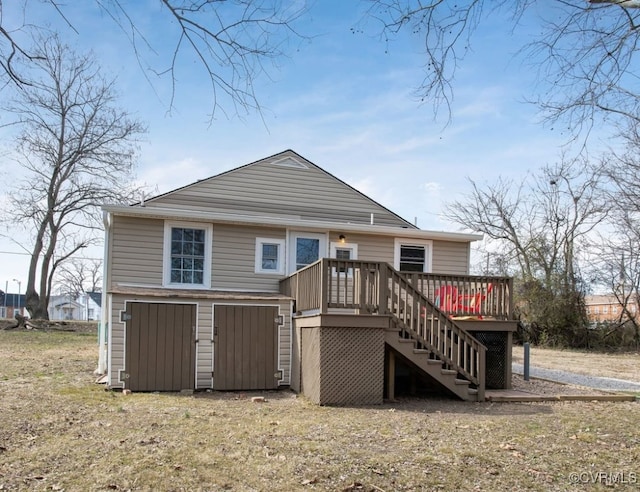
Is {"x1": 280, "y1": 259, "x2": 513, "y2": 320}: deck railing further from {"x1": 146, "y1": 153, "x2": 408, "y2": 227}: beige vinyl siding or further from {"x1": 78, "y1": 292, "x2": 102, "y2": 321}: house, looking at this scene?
{"x1": 78, "y1": 292, "x2": 102, "y2": 321}: house

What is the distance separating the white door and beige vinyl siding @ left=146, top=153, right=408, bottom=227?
143 cm

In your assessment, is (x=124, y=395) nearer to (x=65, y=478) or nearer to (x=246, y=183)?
(x=65, y=478)

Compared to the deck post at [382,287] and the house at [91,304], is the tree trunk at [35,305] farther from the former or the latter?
the house at [91,304]

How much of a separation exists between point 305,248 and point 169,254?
297 cm

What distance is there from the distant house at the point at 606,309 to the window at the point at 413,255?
49.5 feet

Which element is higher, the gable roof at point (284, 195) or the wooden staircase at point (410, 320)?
the gable roof at point (284, 195)

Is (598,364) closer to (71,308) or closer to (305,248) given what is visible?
(305,248)

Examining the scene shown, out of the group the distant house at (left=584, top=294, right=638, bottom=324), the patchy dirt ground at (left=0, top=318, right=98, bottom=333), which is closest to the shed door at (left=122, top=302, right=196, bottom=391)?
the patchy dirt ground at (left=0, top=318, right=98, bottom=333)

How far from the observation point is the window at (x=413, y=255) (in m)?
13.3

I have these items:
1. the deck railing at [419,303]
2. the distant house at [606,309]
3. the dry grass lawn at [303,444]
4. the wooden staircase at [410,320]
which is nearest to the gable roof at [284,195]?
the deck railing at [419,303]

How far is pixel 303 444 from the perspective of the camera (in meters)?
6.06

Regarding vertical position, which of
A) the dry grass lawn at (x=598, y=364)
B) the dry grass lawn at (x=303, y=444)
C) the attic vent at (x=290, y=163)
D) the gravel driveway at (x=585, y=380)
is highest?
the attic vent at (x=290, y=163)

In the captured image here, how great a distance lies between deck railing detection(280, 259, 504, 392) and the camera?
9.30 metres

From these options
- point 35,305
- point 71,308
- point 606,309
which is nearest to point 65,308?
point 71,308
